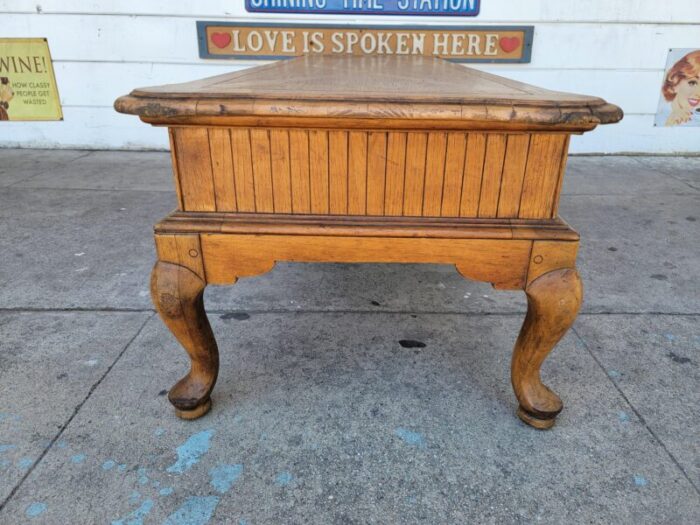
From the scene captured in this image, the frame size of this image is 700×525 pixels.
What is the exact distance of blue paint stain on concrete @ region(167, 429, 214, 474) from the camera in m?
1.27

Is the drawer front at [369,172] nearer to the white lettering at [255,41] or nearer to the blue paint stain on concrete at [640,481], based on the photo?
the blue paint stain on concrete at [640,481]

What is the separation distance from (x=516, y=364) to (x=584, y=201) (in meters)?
2.44

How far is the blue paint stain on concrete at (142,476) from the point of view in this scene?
4.03 ft

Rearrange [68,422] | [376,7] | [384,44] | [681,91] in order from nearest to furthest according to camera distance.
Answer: [68,422]
[376,7]
[384,44]
[681,91]

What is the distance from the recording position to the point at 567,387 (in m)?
1.59

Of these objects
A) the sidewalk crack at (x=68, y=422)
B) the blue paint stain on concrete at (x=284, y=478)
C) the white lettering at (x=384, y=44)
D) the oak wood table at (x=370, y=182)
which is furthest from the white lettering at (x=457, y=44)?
the blue paint stain on concrete at (x=284, y=478)

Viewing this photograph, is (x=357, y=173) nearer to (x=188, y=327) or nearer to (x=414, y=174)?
(x=414, y=174)

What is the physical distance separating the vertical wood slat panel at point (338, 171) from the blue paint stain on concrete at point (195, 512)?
72cm

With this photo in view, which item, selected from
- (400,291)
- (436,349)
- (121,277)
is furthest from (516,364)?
(121,277)

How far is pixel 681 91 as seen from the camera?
4516 mm

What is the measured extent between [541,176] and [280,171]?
59 cm

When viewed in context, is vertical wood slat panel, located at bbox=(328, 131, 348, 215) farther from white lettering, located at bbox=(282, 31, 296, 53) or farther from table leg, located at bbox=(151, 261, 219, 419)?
white lettering, located at bbox=(282, 31, 296, 53)

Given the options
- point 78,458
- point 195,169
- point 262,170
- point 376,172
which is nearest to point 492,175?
point 376,172

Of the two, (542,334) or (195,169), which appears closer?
(195,169)
